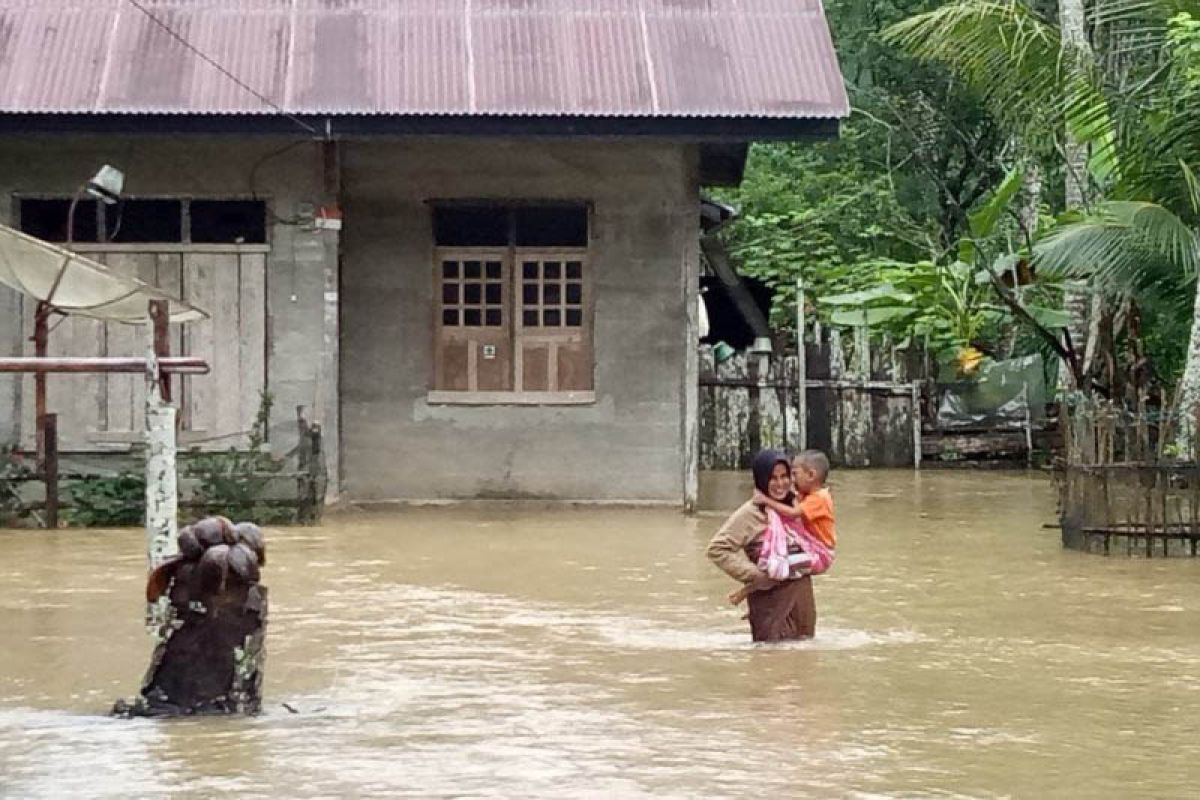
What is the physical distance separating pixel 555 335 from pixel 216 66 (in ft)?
12.0

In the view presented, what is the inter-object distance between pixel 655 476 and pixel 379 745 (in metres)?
10.4

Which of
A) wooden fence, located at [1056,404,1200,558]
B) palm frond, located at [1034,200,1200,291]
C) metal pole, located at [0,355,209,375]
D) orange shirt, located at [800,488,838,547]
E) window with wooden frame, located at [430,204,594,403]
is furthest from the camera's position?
window with wooden frame, located at [430,204,594,403]

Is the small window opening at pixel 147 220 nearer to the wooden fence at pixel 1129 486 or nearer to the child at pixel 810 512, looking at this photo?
the wooden fence at pixel 1129 486

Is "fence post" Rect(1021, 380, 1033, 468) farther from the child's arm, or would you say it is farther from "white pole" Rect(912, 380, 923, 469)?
the child's arm

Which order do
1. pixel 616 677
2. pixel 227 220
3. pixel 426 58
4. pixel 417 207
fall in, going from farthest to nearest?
pixel 417 207 → pixel 227 220 → pixel 426 58 → pixel 616 677

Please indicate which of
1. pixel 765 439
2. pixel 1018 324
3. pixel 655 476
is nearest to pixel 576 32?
pixel 655 476

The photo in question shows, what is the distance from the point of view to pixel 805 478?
34.1 ft

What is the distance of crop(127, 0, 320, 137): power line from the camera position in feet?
53.6

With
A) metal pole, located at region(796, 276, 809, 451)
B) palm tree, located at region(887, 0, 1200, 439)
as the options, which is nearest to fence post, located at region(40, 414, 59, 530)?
palm tree, located at region(887, 0, 1200, 439)

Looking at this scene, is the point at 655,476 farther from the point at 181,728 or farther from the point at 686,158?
the point at 181,728

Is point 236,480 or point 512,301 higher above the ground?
point 512,301

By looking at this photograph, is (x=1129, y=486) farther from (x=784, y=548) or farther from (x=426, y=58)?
(x=426, y=58)

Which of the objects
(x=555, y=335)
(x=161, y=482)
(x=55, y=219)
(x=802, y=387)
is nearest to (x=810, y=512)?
(x=161, y=482)

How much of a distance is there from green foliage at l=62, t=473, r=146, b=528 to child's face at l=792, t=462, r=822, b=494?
7429 mm
